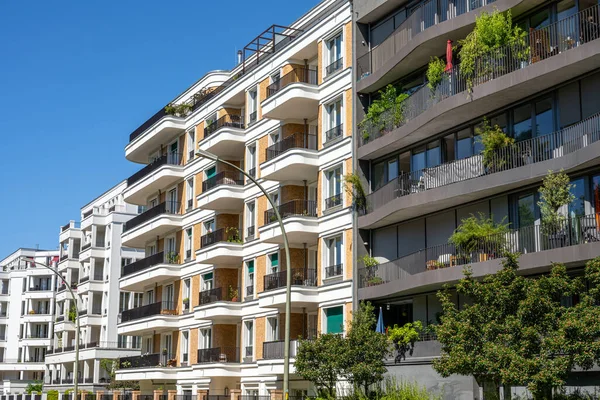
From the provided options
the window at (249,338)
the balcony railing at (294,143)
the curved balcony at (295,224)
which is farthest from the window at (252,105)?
the window at (249,338)

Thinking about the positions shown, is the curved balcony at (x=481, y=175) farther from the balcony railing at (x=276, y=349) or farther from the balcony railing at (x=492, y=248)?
the balcony railing at (x=276, y=349)

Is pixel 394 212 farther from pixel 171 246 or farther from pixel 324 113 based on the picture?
pixel 171 246

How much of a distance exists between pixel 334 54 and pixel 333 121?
2868 mm

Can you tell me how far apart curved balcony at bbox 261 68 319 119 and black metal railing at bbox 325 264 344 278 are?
23.9 feet

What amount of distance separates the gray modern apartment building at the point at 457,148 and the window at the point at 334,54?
140 centimetres

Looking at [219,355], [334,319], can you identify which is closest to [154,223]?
[219,355]

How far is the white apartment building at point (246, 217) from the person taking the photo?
37.9m

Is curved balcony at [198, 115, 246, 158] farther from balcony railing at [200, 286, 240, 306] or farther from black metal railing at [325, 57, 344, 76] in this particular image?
black metal railing at [325, 57, 344, 76]

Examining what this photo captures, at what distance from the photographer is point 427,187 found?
3188 cm

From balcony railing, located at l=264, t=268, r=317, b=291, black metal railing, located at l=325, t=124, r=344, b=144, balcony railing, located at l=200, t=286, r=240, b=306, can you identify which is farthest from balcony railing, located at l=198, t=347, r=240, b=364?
black metal railing, located at l=325, t=124, r=344, b=144

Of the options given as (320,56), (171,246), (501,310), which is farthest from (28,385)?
(501,310)

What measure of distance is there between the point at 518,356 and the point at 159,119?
115 feet

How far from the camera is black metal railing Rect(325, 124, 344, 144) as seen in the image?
37.5 meters

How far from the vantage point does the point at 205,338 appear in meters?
46.8
